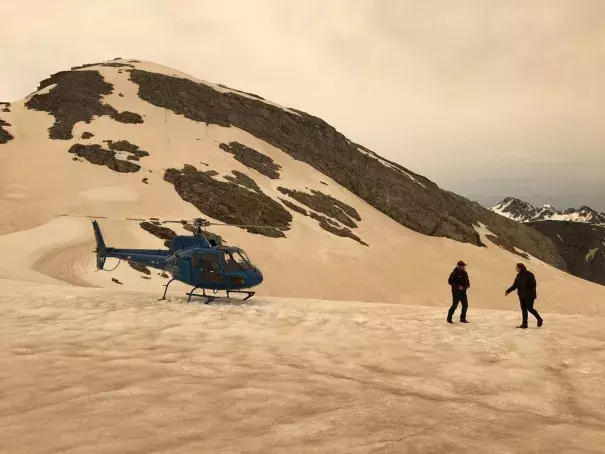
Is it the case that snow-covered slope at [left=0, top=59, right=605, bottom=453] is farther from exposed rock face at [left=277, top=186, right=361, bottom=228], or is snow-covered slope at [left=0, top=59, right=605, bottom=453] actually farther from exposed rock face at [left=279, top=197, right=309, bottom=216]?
exposed rock face at [left=277, top=186, right=361, bottom=228]

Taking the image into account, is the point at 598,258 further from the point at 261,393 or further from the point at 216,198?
the point at 261,393

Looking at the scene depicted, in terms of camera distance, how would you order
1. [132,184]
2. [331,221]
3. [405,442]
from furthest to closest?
[331,221] < [132,184] < [405,442]

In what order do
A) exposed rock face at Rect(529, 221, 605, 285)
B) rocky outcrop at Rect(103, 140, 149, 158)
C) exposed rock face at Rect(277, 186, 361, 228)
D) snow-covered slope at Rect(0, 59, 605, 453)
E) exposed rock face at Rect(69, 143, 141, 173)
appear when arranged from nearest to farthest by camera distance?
snow-covered slope at Rect(0, 59, 605, 453) → exposed rock face at Rect(69, 143, 141, 173) → rocky outcrop at Rect(103, 140, 149, 158) → exposed rock face at Rect(277, 186, 361, 228) → exposed rock face at Rect(529, 221, 605, 285)

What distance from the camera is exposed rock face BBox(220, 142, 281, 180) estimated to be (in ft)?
166

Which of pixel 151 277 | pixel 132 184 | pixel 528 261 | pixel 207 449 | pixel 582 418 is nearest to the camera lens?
pixel 207 449

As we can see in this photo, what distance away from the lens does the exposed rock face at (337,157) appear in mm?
59000

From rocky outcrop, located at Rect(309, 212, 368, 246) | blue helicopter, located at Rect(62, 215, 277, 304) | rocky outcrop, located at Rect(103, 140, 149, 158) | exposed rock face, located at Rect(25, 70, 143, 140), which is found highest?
exposed rock face, located at Rect(25, 70, 143, 140)

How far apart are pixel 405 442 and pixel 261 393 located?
190 cm

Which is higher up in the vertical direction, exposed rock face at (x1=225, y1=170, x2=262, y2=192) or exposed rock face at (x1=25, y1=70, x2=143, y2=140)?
exposed rock face at (x1=25, y1=70, x2=143, y2=140)

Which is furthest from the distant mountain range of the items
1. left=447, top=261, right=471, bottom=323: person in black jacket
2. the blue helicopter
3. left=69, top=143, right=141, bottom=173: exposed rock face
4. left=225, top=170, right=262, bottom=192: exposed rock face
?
the blue helicopter

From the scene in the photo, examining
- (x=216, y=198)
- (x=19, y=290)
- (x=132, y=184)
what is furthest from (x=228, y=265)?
(x=132, y=184)

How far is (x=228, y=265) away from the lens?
47.5 ft

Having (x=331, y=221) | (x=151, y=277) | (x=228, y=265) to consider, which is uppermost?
(x=331, y=221)

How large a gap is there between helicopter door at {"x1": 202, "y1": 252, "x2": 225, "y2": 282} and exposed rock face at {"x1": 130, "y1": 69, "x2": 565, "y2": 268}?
147ft
